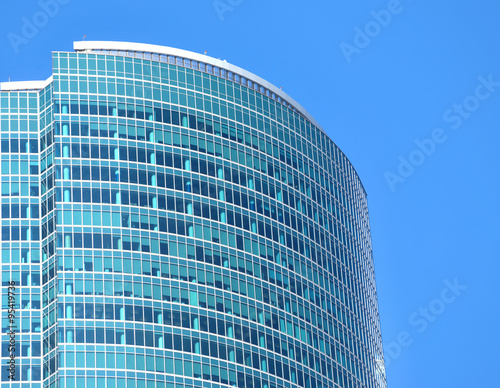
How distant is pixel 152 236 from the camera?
593 ft

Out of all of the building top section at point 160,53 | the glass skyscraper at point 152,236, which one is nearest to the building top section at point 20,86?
the glass skyscraper at point 152,236

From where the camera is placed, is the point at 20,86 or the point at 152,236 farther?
the point at 20,86

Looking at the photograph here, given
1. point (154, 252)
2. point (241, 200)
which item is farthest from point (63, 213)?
point (241, 200)

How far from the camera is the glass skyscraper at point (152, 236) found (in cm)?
17438

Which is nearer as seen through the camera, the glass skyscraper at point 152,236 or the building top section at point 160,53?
the glass skyscraper at point 152,236

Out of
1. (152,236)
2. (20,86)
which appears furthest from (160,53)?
(152,236)

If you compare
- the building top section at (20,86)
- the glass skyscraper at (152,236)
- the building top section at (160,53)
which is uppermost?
the building top section at (160,53)

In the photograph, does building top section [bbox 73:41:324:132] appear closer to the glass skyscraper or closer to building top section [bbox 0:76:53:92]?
the glass skyscraper

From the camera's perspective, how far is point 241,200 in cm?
19062

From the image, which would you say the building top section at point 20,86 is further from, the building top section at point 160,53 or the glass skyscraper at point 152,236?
the building top section at point 160,53

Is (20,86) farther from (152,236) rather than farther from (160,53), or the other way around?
(152,236)

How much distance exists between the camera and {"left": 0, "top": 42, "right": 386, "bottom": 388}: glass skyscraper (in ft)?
572

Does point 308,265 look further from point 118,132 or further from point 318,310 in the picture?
point 118,132

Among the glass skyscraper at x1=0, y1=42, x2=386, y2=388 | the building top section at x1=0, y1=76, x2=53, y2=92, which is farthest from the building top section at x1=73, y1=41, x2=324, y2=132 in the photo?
the building top section at x1=0, y1=76, x2=53, y2=92
